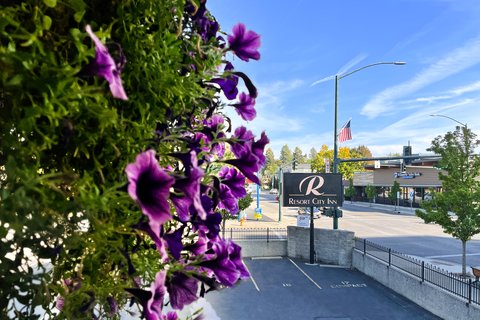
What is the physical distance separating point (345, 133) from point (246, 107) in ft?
74.0

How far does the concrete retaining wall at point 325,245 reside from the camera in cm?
1775

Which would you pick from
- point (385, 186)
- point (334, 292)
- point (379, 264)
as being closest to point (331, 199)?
point (379, 264)

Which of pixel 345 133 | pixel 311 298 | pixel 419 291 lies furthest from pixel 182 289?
pixel 345 133

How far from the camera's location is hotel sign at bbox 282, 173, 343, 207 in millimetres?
18406

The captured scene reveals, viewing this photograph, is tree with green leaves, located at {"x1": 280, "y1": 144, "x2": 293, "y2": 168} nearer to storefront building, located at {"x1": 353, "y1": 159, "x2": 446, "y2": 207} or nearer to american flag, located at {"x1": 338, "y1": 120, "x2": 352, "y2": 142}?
storefront building, located at {"x1": 353, "y1": 159, "x2": 446, "y2": 207}

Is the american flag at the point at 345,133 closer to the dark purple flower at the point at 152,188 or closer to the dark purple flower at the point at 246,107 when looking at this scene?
the dark purple flower at the point at 246,107

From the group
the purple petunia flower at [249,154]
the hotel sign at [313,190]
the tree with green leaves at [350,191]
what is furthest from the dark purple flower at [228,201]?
the tree with green leaves at [350,191]

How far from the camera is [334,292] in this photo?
45.6 ft

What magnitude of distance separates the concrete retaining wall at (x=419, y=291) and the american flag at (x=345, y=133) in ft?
27.9

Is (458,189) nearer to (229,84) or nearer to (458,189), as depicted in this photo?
(458,189)

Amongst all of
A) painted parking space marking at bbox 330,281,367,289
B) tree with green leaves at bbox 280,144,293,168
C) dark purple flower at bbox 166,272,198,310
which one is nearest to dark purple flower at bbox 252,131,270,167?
dark purple flower at bbox 166,272,198,310

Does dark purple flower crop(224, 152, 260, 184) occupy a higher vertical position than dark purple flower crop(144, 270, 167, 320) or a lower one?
higher

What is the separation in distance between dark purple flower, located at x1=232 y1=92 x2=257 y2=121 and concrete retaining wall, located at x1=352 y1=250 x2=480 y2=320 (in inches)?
437

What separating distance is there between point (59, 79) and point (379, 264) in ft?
53.3
